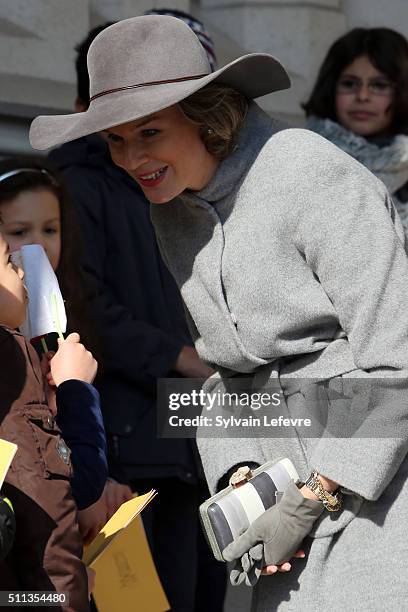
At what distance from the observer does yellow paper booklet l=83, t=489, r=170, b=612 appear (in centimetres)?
272

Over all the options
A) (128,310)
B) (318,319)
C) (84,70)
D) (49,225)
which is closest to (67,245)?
(49,225)

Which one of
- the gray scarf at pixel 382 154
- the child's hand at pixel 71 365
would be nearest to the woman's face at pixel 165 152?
the child's hand at pixel 71 365

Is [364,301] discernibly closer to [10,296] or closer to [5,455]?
[10,296]

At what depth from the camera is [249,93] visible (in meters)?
2.99

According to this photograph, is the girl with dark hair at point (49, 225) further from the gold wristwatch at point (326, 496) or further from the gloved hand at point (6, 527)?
the gloved hand at point (6, 527)

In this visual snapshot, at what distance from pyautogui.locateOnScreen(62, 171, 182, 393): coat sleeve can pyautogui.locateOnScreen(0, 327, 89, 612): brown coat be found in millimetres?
1546

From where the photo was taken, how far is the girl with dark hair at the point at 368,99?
4.70m

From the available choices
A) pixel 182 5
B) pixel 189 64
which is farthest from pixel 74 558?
pixel 182 5

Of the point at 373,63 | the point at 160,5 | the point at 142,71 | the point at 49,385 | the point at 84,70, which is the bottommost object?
the point at 160,5

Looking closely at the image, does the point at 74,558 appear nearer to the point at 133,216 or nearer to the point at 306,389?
the point at 306,389

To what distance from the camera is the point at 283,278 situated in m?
2.81

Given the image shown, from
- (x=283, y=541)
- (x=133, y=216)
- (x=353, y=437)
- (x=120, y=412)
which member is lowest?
(x=120, y=412)

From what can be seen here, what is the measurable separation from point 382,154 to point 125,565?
217cm

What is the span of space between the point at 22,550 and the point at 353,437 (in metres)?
0.71
